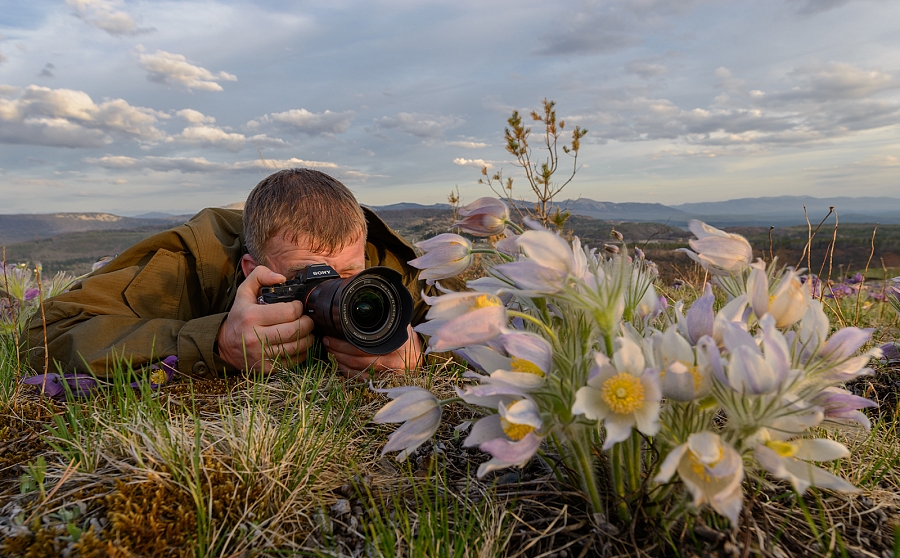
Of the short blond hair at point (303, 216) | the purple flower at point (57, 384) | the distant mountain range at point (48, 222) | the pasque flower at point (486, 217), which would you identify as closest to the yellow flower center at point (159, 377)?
the purple flower at point (57, 384)

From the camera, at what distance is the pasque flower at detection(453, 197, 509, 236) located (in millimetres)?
1392

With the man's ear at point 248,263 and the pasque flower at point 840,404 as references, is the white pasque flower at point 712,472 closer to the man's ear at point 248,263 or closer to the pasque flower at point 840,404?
the pasque flower at point 840,404

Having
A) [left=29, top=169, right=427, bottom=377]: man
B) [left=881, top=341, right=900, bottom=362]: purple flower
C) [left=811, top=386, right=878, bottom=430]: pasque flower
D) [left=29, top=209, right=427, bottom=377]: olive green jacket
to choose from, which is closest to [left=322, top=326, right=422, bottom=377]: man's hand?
[left=29, top=169, right=427, bottom=377]: man

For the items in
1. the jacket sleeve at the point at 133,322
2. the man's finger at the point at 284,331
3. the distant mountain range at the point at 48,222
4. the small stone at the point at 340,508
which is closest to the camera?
the small stone at the point at 340,508

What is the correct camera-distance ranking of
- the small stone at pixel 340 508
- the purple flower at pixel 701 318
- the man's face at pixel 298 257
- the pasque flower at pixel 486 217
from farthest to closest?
the man's face at pixel 298 257
the pasque flower at pixel 486 217
the small stone at pixel 340 508
the purple flower at pixel 701 318

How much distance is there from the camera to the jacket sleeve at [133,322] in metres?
2.18

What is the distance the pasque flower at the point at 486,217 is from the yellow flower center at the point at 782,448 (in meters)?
0.75

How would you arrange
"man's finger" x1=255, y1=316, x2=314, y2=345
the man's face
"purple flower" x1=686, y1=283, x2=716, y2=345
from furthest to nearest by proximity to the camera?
the man's face < "man's finger" x1=255, y1=316, x2=314, y2=345 < "purple flower" x1=686, y1=283, x2=716, y2=345

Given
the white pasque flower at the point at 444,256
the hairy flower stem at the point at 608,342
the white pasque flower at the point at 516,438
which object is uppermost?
the white pasque flower at the point at 444,256

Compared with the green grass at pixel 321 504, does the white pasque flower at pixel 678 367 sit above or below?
above

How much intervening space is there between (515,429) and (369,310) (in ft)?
4.07

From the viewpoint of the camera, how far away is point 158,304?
262cm

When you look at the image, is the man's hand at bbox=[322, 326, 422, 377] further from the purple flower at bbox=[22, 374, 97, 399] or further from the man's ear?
the purple flower at bbox=[22, 374, 97, 399]

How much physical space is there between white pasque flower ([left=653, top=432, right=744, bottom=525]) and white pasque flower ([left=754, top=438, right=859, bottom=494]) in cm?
5
